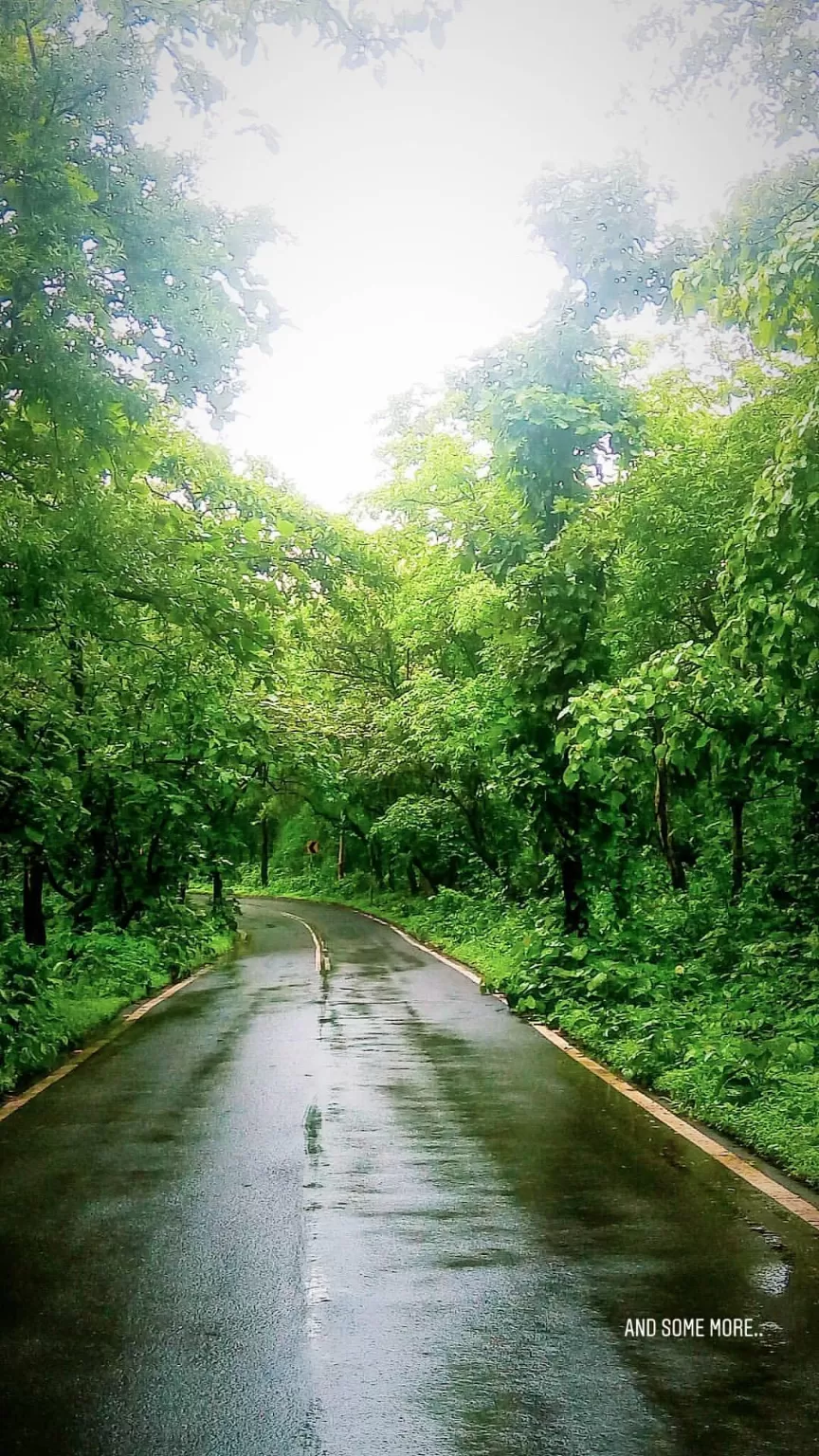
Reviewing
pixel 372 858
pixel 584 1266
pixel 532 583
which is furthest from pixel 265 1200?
pixel 372 858

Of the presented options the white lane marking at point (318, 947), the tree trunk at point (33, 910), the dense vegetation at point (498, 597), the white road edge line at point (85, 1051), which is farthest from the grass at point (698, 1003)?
the tree trunk at point (33, 910)

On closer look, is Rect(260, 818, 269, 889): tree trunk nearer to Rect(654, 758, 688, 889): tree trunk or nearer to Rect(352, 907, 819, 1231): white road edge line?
Rect(654, 758, 688, 889): tree trunk

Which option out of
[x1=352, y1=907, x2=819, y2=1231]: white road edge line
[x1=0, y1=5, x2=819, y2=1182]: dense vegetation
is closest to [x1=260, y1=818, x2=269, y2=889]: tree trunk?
[x1=0, y1=5, x2=819, y2=1182]: dense vegetation

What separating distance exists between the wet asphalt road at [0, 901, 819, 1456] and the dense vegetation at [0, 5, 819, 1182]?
1.50m

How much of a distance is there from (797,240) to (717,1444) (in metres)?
6.24

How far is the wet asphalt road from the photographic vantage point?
4258 millimetres

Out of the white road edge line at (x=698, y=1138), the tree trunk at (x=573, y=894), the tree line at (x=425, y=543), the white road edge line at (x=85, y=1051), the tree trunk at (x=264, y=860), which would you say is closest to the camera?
the white road edge line at (x=698, y=1138)

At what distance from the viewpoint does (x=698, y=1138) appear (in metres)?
8.69

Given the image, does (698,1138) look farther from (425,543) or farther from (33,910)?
(425,543)

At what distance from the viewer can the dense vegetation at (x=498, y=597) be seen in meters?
8.51

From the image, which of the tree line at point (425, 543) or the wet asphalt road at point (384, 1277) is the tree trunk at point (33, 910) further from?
the wet asphalt road at point (384, 1277)

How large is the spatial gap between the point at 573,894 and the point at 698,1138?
8739mm

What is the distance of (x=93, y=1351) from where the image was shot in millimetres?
4875

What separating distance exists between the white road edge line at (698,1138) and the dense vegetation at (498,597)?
272 mm
